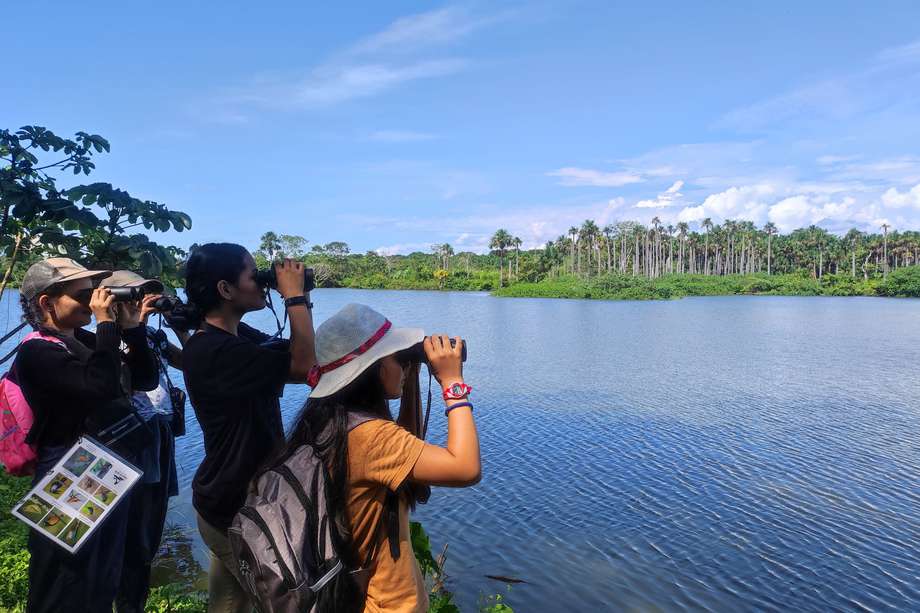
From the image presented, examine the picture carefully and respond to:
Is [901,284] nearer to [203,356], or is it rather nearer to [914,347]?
[914,347]


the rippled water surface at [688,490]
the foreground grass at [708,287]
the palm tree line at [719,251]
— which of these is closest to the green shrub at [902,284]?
the foreground grass at [708,287]

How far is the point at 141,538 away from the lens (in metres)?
2.82

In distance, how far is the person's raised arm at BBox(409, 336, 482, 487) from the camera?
5.05ft

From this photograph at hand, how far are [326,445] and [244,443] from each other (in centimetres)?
60

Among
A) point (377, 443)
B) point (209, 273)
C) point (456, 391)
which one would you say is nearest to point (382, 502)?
point (377, 443)

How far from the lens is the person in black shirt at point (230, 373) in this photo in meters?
1.98

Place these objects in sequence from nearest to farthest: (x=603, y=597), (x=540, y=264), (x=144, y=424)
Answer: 1. (x=144, y=424)
2. (x=603, y=597)
3. (x=540, y=264)

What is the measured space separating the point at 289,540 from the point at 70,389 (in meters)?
1.32

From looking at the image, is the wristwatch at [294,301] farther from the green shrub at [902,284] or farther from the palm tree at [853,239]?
the palm tree at [853,239]

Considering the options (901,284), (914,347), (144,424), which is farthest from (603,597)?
(901,284)

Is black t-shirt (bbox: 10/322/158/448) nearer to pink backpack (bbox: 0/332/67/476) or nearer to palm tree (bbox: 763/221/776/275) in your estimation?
pink backpack (bbox: 0/332/67/476)

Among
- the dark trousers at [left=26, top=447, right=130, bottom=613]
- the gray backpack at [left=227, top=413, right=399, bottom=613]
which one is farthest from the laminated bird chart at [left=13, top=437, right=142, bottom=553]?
the gray backpack at [left=227, top=413, right=399, bottom=613]

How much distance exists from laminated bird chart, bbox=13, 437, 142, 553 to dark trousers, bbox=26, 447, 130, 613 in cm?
6

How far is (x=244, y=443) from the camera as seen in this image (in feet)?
6.67
